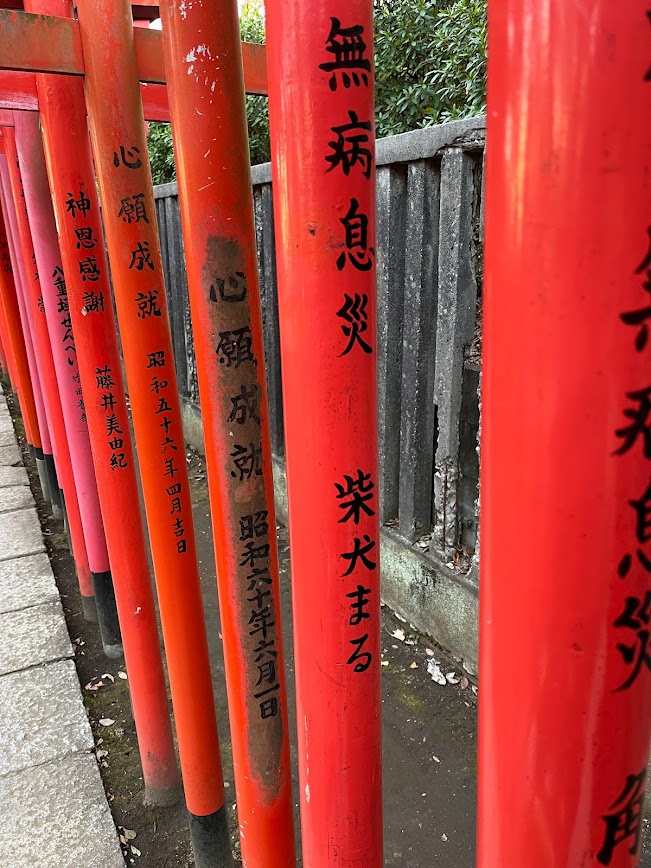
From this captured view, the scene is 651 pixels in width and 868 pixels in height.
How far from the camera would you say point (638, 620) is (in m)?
0.64

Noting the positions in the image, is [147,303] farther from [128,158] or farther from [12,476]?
[12,476]

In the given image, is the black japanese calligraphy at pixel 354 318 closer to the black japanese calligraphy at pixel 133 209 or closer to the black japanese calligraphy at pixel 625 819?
the black japanese calligraphy at pixel 625 819

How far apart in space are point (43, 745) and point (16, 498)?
322cm

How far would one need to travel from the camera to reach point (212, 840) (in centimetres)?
229

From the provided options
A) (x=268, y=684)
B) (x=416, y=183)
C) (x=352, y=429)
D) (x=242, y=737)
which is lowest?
(x=242, y=737)

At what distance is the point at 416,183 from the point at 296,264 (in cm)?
257

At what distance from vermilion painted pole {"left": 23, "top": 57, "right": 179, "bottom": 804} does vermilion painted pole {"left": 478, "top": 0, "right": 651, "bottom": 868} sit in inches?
75.4

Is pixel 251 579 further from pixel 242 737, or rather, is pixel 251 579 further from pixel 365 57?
pixel 365 57

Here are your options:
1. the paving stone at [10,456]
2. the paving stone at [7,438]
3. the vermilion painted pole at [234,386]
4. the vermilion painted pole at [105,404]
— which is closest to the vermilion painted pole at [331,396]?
the vermilion painted pole at [234,386]

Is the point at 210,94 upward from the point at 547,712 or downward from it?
upward

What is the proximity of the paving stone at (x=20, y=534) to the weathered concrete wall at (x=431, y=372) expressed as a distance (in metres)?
2.57

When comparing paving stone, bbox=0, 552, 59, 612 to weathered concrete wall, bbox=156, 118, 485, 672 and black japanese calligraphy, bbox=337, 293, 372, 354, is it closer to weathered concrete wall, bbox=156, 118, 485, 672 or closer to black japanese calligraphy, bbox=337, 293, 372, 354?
weathered concrete wall, bbox=156, 118, 485, 672

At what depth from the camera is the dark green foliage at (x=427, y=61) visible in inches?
183

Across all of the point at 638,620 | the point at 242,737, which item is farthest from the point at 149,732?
the point at 638,620
